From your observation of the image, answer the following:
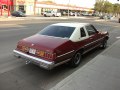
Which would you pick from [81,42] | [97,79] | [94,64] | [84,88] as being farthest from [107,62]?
[84,88]

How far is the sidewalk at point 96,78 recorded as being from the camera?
500cm

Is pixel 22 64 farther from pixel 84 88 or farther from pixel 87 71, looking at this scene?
pixel 84 88

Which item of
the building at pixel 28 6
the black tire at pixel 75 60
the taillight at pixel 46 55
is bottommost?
the black tire at pixel 75 60

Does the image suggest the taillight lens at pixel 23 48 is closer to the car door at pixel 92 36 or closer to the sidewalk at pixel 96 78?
the sidewalk at pixel 96 78

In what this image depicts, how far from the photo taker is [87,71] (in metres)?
6.09

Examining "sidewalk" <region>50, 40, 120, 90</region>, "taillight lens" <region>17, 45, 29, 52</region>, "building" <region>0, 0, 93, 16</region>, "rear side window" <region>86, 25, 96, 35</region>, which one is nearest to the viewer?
"sidewalk" <region>50, 40, 120, 90</region>

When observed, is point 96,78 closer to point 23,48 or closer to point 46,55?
point 46,55

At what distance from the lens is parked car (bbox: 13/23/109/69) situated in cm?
567

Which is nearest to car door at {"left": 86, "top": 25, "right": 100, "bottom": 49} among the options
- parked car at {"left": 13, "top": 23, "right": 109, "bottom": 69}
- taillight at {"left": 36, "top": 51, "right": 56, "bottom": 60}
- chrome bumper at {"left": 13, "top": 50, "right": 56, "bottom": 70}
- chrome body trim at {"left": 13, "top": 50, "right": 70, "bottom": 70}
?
parked car at {"left": 13, "top": 23, "right": 109, "bottom": 69}

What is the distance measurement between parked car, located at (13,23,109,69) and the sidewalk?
599 millimetres

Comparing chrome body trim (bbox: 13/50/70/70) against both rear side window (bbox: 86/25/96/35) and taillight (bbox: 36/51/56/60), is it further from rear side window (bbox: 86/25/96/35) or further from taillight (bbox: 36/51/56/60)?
rear side window (bbox: 86/25/96/35)

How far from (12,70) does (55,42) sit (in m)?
1.60

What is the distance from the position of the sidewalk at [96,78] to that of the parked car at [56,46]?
60 cm

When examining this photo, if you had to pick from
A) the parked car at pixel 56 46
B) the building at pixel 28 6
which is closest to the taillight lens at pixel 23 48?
the parked car at pixel 56 46
